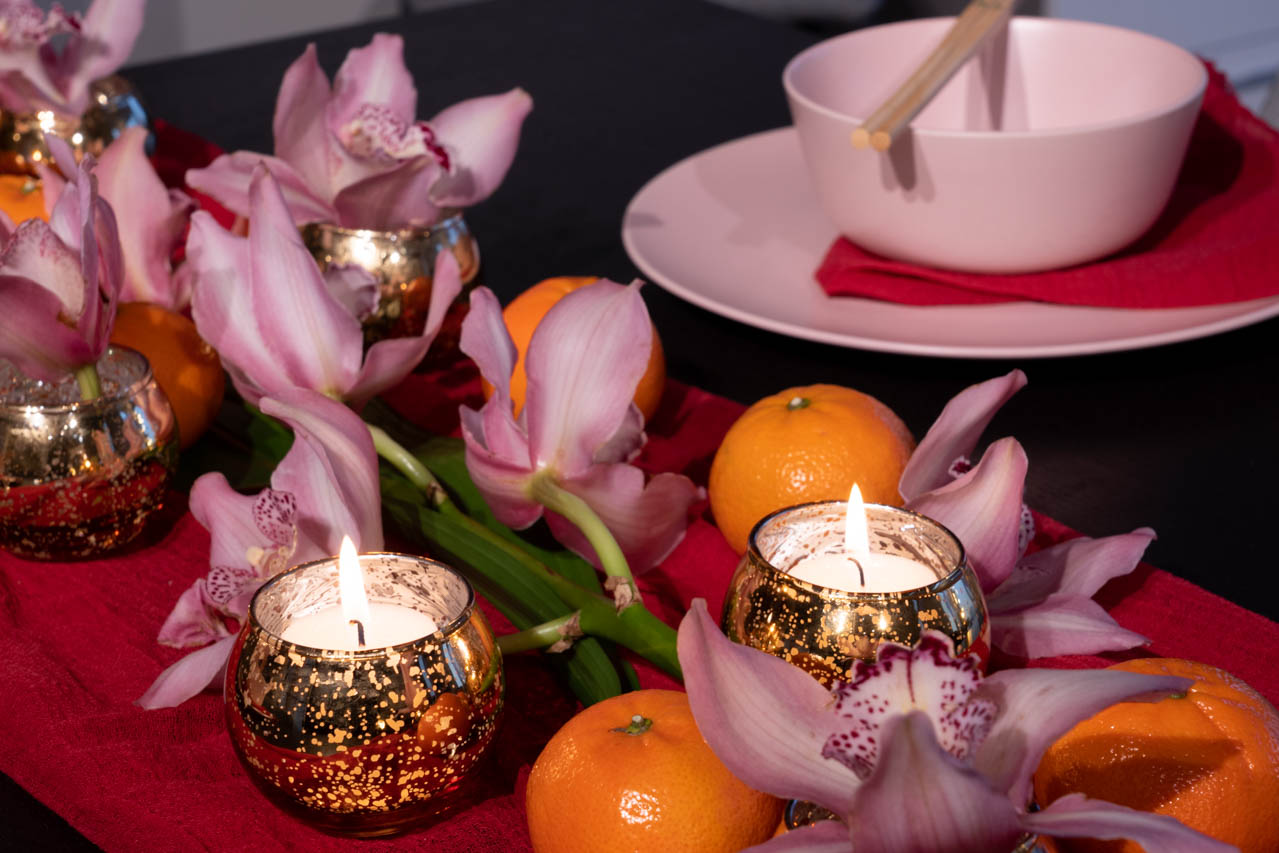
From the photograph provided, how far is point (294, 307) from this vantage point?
20.9 inches

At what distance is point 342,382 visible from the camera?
55 centimetres

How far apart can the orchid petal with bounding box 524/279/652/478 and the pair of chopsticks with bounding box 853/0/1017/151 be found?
0.27m

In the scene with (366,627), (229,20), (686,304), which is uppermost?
(366,627)

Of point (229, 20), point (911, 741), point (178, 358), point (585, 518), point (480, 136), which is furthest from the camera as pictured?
point (229, 20)

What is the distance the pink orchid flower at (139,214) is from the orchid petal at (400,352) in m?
0.16

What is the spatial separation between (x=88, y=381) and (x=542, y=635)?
0.74ft

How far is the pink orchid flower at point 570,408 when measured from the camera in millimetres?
489

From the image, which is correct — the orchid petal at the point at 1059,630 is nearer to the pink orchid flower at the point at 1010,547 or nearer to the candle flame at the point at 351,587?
the pink orchid flower at the point at 1010,547

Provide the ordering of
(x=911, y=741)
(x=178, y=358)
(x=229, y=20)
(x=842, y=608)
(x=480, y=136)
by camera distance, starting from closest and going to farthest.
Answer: (x=911, y=741) < (x=842, y=608) < (x=178, y=358) < (x=480, y=136) < (x=229, y=20)

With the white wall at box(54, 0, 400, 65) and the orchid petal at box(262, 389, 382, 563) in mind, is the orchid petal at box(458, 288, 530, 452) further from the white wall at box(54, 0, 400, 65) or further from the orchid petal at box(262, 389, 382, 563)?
the white wall at box(54, 0, 400, 65)

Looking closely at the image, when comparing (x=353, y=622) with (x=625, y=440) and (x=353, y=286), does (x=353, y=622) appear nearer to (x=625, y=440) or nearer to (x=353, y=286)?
(x=625, y=440)

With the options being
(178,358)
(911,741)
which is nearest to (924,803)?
(911,741)

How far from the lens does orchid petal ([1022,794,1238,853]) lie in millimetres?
288

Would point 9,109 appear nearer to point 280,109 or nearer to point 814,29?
point 280,109
